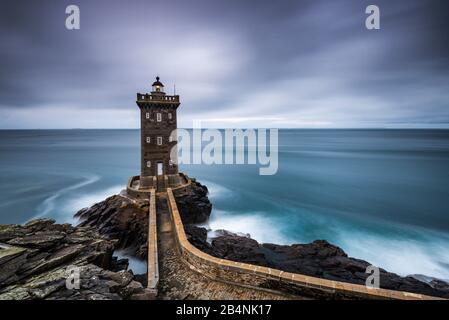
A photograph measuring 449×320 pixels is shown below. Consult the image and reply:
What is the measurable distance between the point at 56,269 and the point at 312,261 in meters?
10.1

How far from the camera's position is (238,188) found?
28.5 meters

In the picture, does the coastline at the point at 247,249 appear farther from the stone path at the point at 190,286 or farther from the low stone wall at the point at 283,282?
the low stone wall at the point at 283,282

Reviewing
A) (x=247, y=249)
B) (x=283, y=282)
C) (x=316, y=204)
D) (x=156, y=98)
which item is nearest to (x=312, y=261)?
(x=247, y=249)

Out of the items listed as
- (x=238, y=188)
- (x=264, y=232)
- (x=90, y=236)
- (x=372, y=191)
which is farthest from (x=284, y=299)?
(x=372, y=191)

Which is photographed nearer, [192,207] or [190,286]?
[190,286]

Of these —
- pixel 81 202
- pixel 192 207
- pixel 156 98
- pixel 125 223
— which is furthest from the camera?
pixel 81 202

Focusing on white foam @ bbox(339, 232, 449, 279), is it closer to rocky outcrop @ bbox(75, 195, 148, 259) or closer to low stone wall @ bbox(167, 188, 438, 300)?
low stone wall @ bbox(167, 188, 438, 300)

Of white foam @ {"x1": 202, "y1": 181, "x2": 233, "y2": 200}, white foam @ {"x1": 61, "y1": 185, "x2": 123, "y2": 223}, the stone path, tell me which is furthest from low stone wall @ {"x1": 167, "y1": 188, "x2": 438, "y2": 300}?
white foam @ {"x1": 202, "y1": 181, "x2": 233, "y2": 200}

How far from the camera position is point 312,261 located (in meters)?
10.5

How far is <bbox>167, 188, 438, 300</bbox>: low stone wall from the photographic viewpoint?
196 inches

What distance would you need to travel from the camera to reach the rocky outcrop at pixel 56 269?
15.5 feet

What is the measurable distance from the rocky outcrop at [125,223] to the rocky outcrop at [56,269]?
4.40 m

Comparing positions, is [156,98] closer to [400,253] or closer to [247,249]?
[247,249]

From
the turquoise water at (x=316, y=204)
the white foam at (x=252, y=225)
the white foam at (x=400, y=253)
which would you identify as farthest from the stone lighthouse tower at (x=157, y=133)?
the white foam at (x=400, y=253)
